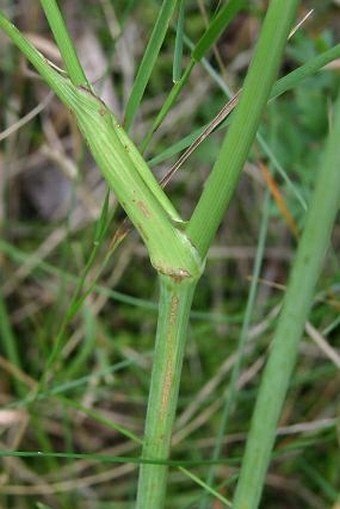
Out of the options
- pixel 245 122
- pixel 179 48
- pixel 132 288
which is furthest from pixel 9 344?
pixel 245 122

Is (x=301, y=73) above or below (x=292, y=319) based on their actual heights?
above

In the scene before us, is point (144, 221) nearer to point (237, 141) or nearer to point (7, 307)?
point (237, 141)

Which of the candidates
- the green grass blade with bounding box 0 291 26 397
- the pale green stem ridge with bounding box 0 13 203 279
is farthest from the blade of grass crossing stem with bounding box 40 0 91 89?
the green grass blade with bounding box 0 291 26 397

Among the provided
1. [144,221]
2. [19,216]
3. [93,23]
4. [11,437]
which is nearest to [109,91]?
[93,23]

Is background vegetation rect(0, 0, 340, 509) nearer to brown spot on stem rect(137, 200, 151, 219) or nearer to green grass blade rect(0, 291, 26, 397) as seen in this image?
green grass blade rect(0, 291, 26, 397)

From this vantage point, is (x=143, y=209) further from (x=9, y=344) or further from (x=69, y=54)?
(x=9, y=344)

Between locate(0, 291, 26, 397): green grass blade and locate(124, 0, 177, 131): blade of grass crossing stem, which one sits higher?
locate(124, 0, 177, 131): blade of grass crossing stem
